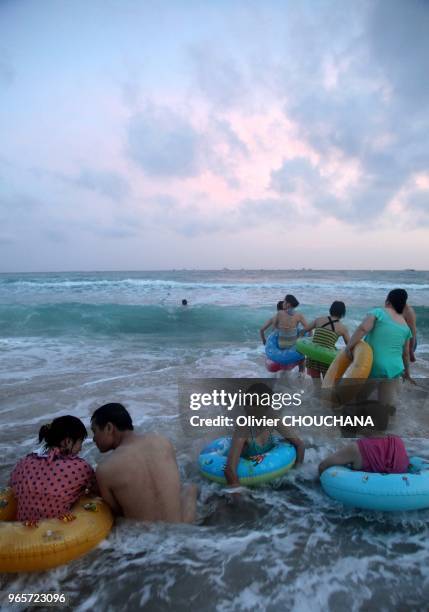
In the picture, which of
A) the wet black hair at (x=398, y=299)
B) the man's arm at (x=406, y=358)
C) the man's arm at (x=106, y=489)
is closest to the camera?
the man's arm at (x=106, y=489)

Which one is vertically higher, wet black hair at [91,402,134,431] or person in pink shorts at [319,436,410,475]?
wet black hair at [91,402,134,431]

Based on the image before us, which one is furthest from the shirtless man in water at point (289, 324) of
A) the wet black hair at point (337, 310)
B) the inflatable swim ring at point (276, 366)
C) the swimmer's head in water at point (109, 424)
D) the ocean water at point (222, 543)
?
the swimmer's head in water at point (109, 424)

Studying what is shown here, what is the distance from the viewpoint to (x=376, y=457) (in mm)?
3312

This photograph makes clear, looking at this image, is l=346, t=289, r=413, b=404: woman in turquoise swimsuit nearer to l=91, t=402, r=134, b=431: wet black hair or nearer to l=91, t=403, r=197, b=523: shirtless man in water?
l=91, t=403, r=197, b=523: shirtless man in water

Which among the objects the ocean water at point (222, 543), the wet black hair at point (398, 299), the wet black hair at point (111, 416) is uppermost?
the wet black hair at point (398, 299)

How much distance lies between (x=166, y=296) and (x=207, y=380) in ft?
70.9

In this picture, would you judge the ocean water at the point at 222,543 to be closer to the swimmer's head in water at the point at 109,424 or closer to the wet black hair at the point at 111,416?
the swimmer's head in water at the point at 109,424

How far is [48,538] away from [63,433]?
2.17 ft

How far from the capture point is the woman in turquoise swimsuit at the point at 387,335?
15.2 ft

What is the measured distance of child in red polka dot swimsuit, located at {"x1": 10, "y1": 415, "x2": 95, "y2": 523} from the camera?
2.63m

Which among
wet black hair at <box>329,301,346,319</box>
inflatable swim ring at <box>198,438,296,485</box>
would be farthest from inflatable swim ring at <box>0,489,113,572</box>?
wet black hair at <box>329,301,346,319</box>

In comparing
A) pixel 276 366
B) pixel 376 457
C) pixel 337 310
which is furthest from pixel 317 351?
pixel 376 457

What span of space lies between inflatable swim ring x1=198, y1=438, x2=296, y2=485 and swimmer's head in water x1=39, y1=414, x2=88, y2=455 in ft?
4.72

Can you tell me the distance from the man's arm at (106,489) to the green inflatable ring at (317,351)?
154 inches
